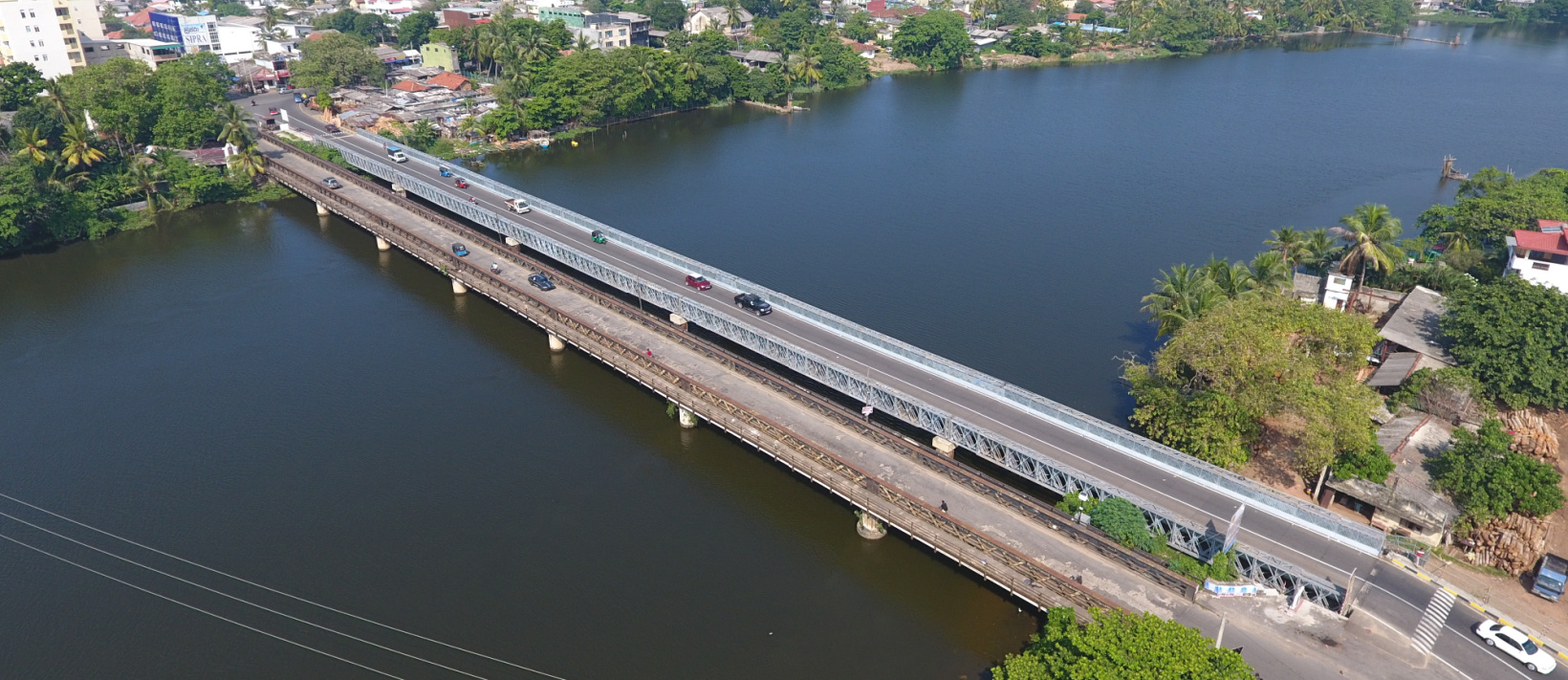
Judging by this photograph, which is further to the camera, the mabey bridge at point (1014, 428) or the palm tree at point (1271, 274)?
the palm tree at point (1271, 274)

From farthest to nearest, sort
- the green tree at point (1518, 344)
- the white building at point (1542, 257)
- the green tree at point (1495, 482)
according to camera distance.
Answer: the white building at point (1542, 257) → the green tree at point (1518, 344) → the green tree at point (1495, 482)

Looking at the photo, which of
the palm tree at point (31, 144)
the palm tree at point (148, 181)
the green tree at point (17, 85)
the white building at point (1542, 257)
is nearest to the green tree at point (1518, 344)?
the white building at point (1542, 257)

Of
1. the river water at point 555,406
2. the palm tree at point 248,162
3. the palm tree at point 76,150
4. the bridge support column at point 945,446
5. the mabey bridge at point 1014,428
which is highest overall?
the palm tree at point 76,150

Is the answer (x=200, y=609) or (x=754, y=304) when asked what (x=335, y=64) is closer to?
(x=754, y=304)

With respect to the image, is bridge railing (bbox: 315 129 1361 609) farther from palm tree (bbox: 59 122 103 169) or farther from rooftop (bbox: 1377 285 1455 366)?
palm tree (bbox: 59 122 103 169)

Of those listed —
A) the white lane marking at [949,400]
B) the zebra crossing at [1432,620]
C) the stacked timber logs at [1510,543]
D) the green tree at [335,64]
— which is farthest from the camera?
the green tree at [335,64]

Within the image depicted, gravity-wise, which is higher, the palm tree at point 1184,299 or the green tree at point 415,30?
the green tree at point 415,30

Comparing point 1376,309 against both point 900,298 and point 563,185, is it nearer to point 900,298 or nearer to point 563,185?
point 900,298

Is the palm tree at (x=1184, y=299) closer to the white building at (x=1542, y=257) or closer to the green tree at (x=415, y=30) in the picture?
the white building at (x=1542, y=257)
